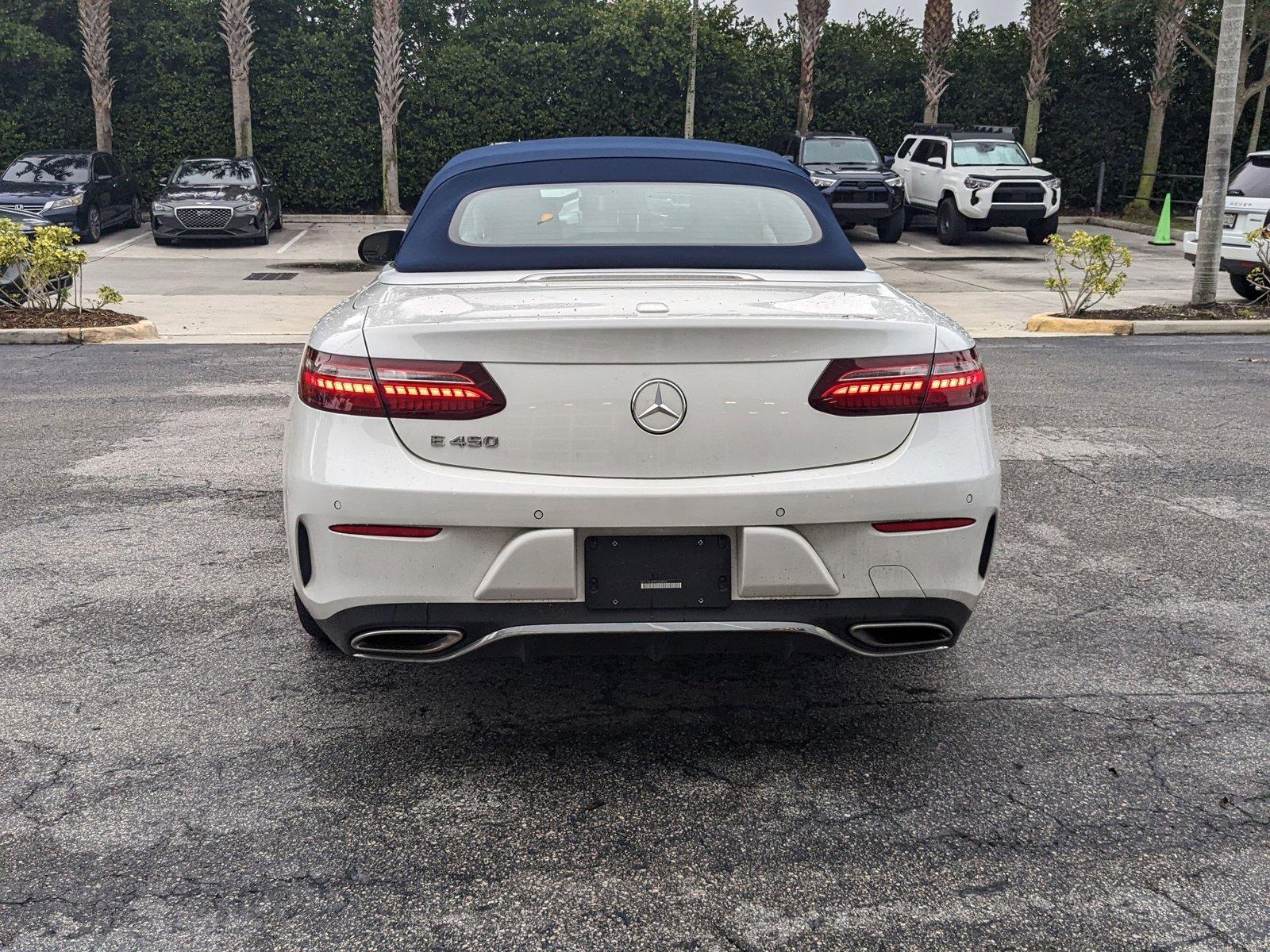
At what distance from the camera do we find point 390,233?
227 inches

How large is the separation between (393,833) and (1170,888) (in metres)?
1.84

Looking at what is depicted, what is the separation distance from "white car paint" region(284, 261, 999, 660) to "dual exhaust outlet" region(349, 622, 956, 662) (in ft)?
0.09

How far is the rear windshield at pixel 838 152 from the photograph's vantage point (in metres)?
24.3

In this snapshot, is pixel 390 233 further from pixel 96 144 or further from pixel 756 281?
pixel 96 144

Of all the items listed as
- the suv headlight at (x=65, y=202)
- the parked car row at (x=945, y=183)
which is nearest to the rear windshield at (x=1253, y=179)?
Result: the parked car row at (x=945, y=183)

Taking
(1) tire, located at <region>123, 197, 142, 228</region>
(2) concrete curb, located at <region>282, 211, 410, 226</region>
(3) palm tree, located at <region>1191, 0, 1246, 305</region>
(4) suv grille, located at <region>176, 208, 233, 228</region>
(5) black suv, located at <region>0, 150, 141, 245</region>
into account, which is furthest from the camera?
(2) concrete curb, located at <region>282, 211, 410, 226</region>

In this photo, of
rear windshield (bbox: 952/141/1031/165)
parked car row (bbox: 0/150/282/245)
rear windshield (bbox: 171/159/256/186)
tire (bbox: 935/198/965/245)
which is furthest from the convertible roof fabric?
rear windshield (bbox: 952/141/1031/165)

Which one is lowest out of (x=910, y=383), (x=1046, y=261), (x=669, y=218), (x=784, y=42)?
(x=1046, y=261)

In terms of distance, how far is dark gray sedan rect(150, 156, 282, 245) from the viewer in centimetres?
2223

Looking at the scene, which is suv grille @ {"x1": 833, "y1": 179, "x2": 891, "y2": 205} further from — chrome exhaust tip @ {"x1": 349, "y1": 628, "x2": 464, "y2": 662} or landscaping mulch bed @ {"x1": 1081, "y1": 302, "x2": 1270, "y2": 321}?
chrome exhaust tip @ {"x1": 349, "y1": 628, "x2": 464, "y2": 662}

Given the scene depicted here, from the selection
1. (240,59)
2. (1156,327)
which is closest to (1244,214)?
(1156,327)

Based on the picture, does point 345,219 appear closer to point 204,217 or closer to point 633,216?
point 204,217

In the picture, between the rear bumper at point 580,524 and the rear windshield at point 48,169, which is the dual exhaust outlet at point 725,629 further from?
the rear windshield at point 48,169

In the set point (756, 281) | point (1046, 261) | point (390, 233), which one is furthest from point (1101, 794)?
point (1046, 261)
